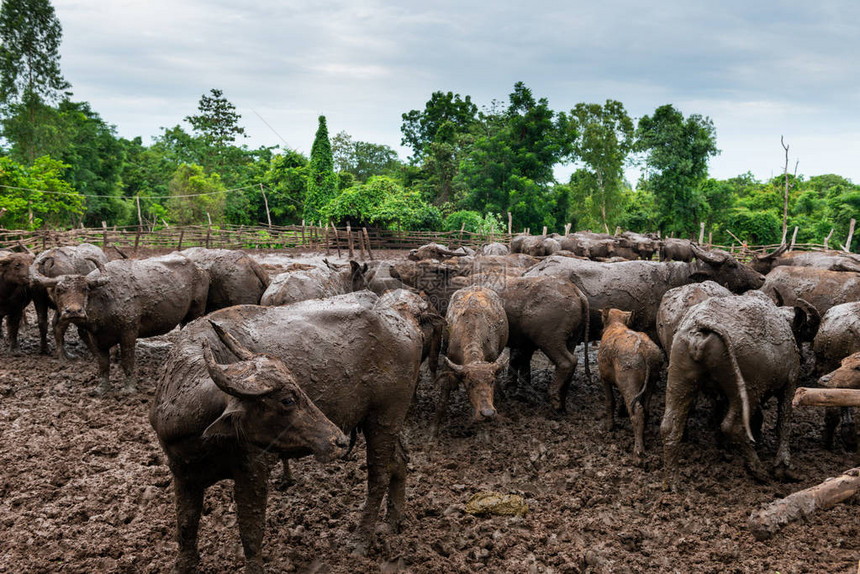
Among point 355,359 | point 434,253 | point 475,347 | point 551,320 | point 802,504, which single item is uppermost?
point 434,253

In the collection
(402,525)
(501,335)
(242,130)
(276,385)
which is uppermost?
(242,130)

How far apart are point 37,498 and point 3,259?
6760mm

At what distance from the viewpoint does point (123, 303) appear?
813cm

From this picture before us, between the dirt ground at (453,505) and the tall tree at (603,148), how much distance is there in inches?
1819

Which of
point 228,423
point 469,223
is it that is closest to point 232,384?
point 228,423

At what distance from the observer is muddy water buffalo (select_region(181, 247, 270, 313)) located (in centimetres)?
1027

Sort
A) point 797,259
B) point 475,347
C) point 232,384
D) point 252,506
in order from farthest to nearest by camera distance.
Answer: point 797,259 < point 475,347 < point 252,506 < point 232,384

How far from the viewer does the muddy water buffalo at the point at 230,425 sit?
10.5ft

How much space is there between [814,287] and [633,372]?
480 cm

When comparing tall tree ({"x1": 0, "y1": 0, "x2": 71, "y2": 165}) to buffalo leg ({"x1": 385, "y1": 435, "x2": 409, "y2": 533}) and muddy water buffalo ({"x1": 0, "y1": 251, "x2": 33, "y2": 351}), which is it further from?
buffalo leg ({"x1": 385, "y1": 435, "x2": 409, "y2": 533})

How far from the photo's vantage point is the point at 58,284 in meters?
8.02

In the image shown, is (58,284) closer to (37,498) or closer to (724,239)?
(37,498)

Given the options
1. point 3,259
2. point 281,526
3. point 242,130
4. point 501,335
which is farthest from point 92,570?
point 242,130

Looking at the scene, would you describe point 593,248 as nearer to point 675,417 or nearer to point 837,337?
point 837,337
